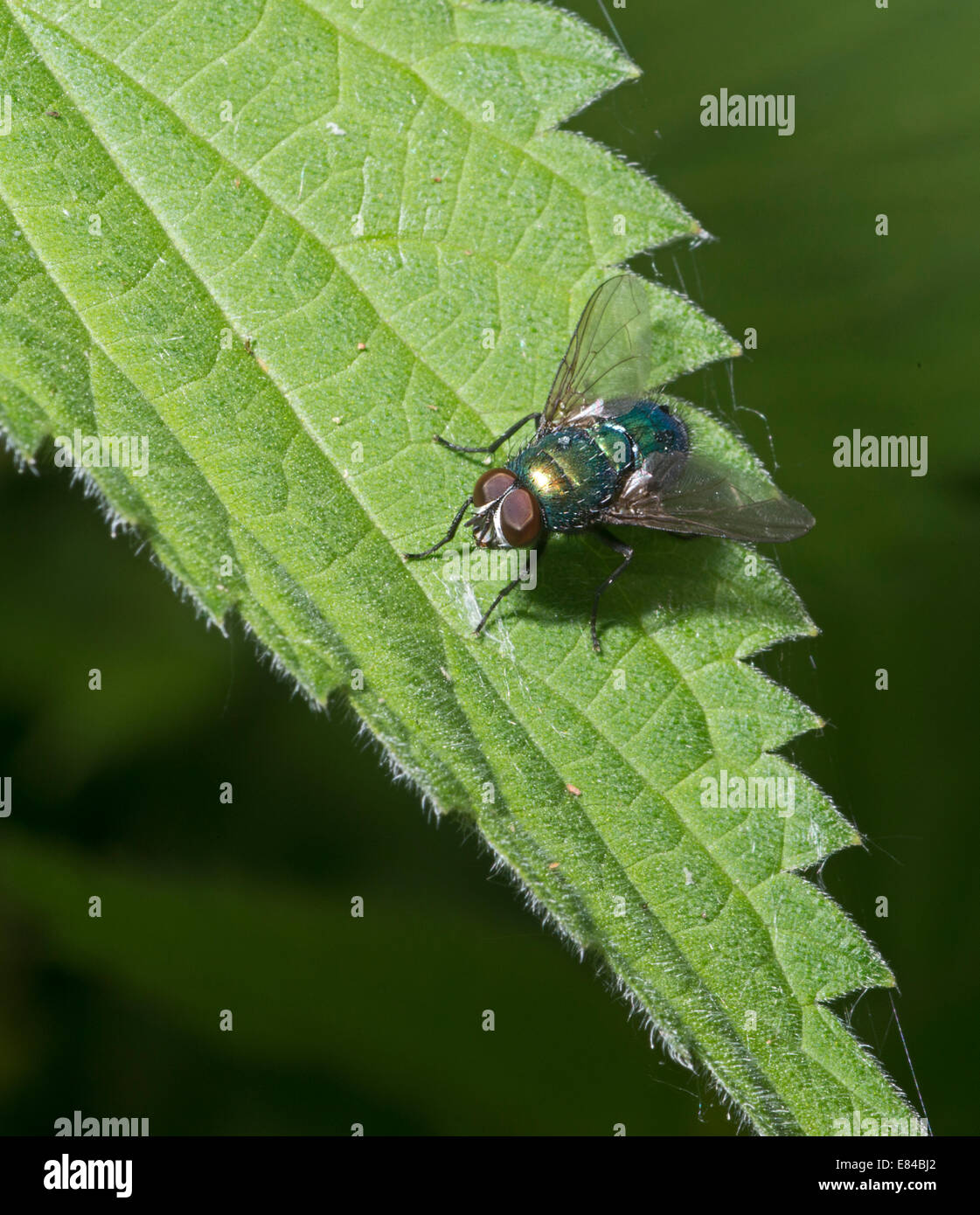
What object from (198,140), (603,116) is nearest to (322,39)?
(198,140)

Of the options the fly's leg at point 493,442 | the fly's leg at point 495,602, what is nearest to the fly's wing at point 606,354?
the fly's leg at point 493,442

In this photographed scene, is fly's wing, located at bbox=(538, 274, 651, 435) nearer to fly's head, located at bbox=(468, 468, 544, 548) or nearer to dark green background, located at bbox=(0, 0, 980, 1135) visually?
fly's head, located at bbox=(468, 468, 544, 548)

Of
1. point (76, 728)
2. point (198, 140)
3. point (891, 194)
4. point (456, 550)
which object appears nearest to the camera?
point (198, 140)

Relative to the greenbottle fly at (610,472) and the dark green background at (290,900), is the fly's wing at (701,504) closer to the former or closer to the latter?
the greenbottle fly at (610,472)

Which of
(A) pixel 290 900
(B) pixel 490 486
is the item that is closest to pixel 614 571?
(B) pixel 490 486

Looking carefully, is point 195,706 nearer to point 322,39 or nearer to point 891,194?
point 322,39

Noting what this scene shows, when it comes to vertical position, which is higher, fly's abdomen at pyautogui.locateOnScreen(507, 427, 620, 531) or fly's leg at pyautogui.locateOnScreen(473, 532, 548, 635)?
fly's abdomen at pyautogui.locateOnScreen(507, 427, 620, 531)

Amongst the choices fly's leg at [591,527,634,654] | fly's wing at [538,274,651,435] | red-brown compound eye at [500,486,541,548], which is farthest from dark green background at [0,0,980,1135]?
red-brown compound eye at [500,486,541,548]

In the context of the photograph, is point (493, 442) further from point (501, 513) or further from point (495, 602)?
point (495, 602)
